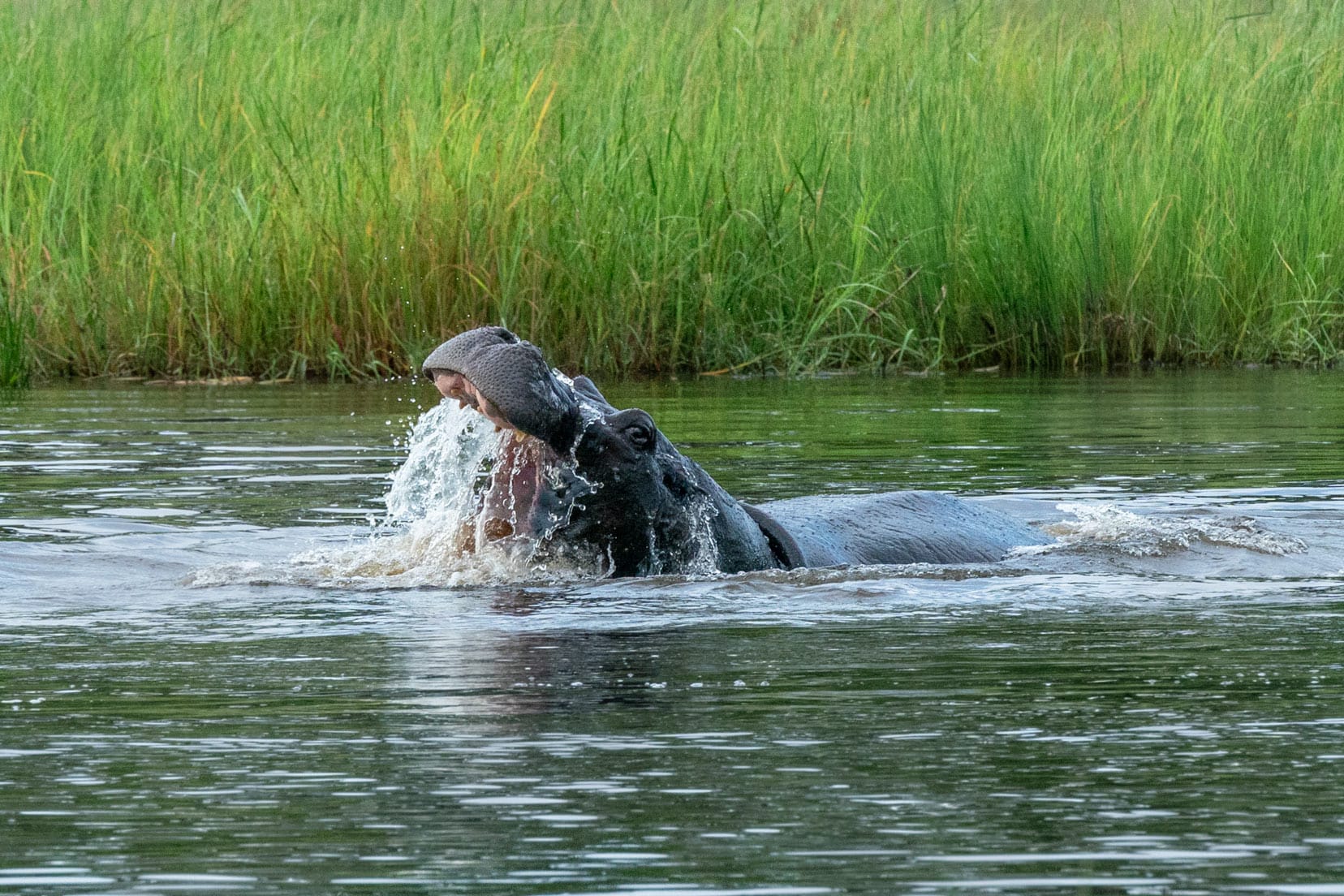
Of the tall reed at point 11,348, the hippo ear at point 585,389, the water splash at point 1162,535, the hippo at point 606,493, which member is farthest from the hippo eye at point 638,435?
the tall reed at point 11,348

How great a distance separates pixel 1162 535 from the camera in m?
5.50

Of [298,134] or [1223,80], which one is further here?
[1223,80]

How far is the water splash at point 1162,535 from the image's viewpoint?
212 inches

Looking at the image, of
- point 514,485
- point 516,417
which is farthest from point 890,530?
point 516,417

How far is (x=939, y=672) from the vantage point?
351cm

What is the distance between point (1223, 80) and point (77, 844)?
10371 millimetres

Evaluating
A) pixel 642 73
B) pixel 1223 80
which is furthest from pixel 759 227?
pixel 1223 80

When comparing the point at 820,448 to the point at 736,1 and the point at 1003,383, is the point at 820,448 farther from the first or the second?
the point at 736,1

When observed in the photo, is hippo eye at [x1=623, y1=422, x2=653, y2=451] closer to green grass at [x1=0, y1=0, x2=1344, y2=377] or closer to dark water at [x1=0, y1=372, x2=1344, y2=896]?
dark water at [x1=0, y1=372, x2=1344, y2=896]

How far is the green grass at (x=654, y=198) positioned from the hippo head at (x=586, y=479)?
5491 millimetres

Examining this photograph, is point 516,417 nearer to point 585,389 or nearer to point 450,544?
point 585,389

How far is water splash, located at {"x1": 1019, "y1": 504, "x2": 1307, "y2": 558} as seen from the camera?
212 inches

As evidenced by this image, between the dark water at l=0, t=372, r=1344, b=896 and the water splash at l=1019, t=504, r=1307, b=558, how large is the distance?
0.02 metres

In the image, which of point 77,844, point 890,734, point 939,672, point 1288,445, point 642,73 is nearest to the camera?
point 77,844
